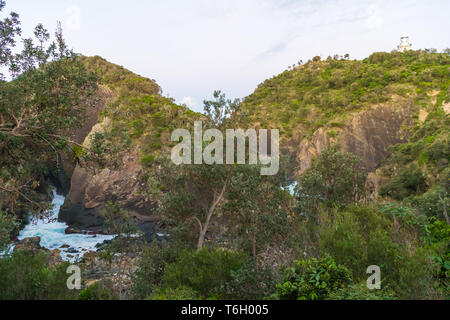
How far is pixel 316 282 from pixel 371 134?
43265 millimetres

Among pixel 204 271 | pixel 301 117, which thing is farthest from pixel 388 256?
pixel 301 117

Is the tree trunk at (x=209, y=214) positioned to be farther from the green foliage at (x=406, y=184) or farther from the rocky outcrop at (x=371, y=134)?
the rocky outcrop at (x=371, y=134)

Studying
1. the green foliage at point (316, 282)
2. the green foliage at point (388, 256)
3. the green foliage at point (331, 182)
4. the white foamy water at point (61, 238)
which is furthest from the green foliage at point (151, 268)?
the white foamy water at point (61, 238)

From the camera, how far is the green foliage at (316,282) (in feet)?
21.9

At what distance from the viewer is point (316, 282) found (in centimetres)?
670

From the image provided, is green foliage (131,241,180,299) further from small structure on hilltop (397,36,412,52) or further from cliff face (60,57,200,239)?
small structure on hilltop (397,36,412,52)

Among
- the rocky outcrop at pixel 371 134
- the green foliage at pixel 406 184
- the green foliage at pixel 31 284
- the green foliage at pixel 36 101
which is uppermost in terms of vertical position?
the rocky outcrop at pixel 371 134

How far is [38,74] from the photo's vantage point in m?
9.45

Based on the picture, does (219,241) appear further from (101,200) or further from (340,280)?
(101,200)

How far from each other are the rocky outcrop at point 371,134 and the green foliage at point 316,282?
1461 inches

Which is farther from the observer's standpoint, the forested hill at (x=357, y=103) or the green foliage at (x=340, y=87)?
the green foliage at (x=340, y=87)

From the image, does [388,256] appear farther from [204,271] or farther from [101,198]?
[101,198]
